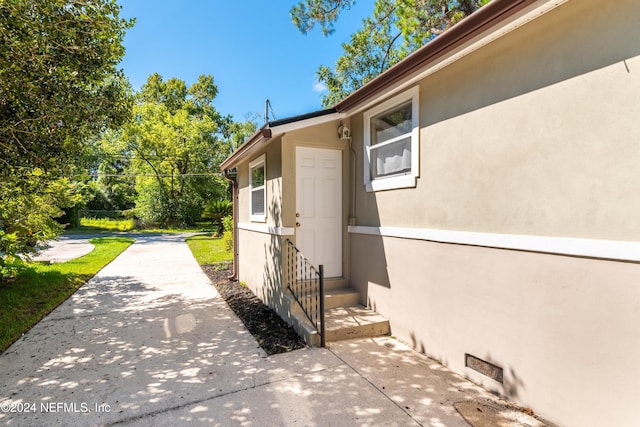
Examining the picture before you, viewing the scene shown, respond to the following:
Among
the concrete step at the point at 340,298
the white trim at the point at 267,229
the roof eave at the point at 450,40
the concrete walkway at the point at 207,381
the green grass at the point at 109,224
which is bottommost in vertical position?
the concrete walkway at the point at 207,381

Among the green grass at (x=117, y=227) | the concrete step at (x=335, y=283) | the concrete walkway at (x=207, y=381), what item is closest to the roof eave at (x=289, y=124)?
the concrete step at (x=335, y=283)

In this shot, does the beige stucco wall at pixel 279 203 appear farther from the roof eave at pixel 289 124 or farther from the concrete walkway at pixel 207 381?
the concrete walkway at pixel 207 381

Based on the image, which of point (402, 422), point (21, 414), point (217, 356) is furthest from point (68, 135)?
point (402, 422)

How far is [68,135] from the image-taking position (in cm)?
368

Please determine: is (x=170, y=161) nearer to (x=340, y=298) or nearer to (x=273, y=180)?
(x=273, y=180)

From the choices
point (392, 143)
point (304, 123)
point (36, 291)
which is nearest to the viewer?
point (392, 143)

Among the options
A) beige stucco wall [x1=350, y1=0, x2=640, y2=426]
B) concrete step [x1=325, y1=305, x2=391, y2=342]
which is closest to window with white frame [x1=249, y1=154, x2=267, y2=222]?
concrete step [x1=325, y1=305, x2=391, y2=342]

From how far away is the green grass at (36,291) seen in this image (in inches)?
183

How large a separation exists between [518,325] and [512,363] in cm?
36

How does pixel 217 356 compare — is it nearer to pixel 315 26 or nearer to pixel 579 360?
pixel 579 360

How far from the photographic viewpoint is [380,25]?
12219 mm

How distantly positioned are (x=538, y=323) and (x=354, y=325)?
218 cm

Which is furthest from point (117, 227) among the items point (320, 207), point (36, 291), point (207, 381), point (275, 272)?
point (207, 381)

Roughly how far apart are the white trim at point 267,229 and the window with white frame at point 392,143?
139 centimetres
